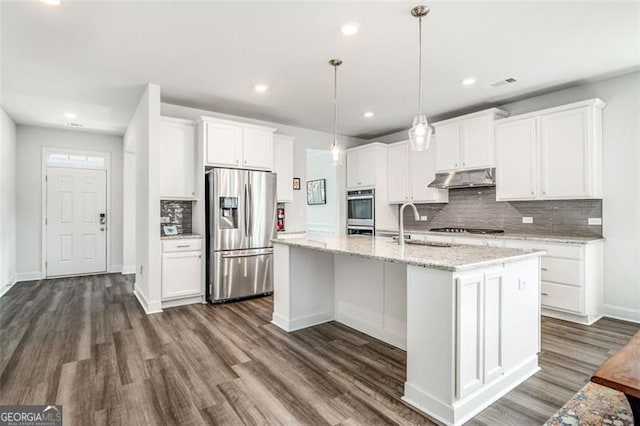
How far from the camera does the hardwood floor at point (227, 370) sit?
6.32 feet

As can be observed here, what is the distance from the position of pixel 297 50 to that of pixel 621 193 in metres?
3.76

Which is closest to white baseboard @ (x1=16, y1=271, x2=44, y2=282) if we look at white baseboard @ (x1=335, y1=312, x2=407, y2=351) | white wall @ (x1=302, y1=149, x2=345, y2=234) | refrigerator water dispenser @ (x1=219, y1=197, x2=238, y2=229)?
refrigerator water dispenser @ (x1=219, y1=197, x2=238, y2=229)

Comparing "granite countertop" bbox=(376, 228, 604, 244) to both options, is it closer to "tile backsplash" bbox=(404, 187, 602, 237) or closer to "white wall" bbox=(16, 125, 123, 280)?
"tile backsplash" bbox=(404, 187, 602, 237)

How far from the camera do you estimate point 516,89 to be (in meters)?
3.99

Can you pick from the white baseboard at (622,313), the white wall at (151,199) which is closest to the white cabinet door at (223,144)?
the white wall at (151,199)

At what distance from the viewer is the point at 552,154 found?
3.80 metres

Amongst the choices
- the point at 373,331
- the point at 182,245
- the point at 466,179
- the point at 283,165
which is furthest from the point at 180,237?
the point at 466,179

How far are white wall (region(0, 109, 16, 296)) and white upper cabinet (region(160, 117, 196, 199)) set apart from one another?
98.4 inches

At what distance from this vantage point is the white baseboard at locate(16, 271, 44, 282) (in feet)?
18.5

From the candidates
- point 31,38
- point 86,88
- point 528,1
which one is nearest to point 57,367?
point 31,38

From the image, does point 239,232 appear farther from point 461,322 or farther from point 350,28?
point 461,322

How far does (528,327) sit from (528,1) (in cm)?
232

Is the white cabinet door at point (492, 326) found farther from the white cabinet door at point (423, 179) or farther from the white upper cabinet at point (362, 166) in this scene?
the white upper cabinet at point (362, 166)

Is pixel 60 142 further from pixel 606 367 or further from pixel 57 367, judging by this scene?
pixel 606 367
